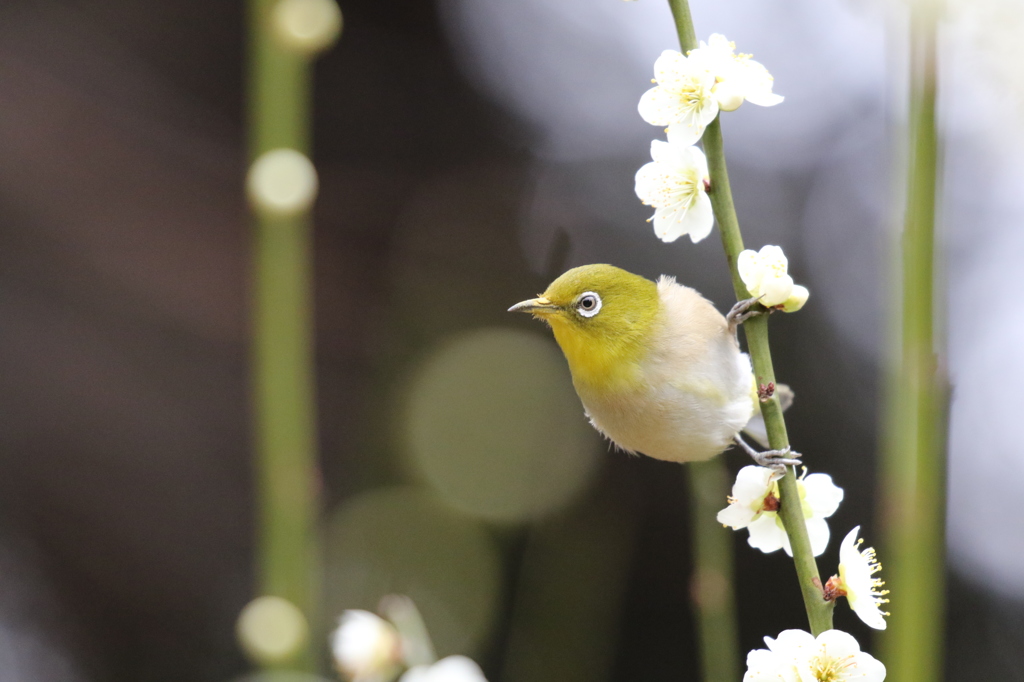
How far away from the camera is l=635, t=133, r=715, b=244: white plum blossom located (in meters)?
0.68

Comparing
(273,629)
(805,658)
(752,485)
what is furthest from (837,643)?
(273,629)

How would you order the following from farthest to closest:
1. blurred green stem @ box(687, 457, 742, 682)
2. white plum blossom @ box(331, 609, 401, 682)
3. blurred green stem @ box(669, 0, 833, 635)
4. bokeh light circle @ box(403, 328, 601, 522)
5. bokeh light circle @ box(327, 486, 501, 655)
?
bokeh light circle @ box(403, 328, 601, 522)
bokeh light circle @ box(327, 486, 501, 655)
blurred green stem @ box(687, 457, 742, 682)
white plum blossom @ box(331, 609, 401, 682)
blurred green stem @ box(669, 0, 833, 635)

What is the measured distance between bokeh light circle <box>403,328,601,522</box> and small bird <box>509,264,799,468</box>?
190 centimetres

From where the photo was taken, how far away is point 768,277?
610 mm

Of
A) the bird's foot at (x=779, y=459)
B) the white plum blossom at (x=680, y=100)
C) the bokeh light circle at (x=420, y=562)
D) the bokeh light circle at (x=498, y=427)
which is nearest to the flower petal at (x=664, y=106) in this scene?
Answer: the white plum blossom at (x=680, y=100)

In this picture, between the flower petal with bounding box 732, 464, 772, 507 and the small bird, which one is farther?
the small bird

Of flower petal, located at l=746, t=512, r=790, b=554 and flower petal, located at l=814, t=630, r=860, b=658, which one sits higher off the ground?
flower petal, located at l=746, t=512, r=790, b=554

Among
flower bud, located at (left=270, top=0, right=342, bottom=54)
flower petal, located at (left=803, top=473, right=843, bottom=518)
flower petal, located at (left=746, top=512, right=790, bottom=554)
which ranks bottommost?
flower petal, located at (left=746, top=512, right=790, bottom=554)

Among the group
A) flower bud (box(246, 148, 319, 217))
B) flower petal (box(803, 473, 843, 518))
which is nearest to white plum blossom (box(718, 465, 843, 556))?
flower petal (box(803, 473, 843, 518))

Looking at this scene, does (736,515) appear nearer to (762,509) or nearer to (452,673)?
(762,509)

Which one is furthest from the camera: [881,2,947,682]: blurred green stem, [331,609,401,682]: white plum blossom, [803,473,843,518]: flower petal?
[331,609,401,682]: white plum blossom

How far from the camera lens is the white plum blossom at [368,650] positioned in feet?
2.56

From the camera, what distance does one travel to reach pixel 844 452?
421 cm

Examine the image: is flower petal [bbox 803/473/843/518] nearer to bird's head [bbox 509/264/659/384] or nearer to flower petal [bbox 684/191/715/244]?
flower petal [bbox 684/191/715/244]
